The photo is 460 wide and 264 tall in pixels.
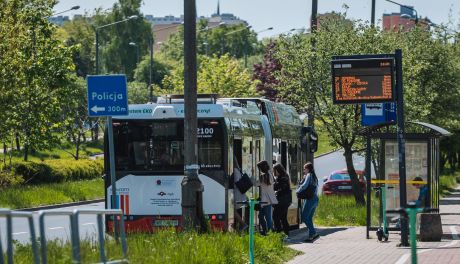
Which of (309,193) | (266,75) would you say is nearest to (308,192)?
(309,193)

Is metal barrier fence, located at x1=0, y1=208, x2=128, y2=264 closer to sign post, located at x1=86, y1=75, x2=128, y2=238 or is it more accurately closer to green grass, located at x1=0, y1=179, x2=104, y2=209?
sign post, located at x1=86, y1=75, x2=128, y2=238

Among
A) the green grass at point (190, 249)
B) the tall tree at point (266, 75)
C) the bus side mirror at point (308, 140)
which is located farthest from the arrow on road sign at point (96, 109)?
the tall tree at point (266, 75)

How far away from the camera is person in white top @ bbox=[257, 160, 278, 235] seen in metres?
25.0

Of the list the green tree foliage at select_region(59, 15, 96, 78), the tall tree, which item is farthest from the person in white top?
the green tree foliage at select_region(59, 15, 96, 78)

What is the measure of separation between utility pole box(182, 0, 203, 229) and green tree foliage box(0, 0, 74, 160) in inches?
898

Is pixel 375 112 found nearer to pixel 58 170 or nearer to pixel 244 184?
→ pixel 244 184

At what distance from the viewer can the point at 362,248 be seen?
22.8 metres

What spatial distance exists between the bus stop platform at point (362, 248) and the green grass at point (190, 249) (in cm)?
48

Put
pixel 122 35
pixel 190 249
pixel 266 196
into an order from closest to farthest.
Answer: pixel 190 249, pixel 266 196, pixel 122 35

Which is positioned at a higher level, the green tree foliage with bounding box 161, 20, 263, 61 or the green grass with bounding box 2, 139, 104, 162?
the green tree foliage with bounding box 161, 20, 263, 61

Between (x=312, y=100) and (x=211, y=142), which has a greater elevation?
(x=312, y=100)

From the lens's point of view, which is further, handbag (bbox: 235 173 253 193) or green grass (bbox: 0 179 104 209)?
green grass (bbox: 0 179 104 209)

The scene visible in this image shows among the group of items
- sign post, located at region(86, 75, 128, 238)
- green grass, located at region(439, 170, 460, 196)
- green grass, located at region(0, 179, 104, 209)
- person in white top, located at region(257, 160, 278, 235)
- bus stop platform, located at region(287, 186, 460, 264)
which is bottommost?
green grass, located at region(439, 170, 460, 196)

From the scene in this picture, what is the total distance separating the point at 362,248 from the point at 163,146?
421 cm
